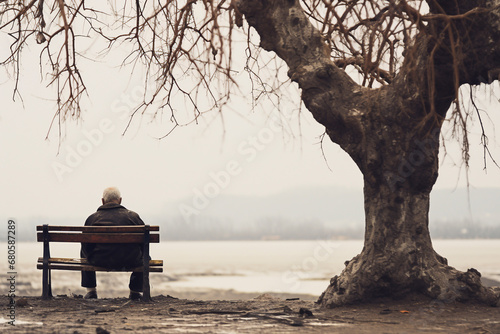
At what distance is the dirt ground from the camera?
692cm

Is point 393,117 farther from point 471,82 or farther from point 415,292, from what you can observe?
point 415,292

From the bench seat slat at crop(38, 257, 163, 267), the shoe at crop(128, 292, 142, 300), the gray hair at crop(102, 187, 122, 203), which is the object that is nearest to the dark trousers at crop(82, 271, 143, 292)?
the shoe at crop(128, 292, 142, 300)

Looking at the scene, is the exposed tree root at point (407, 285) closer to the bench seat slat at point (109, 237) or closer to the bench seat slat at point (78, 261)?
the bench seat slat at point (78, 261)

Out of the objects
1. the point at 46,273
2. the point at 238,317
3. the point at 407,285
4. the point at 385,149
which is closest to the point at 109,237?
the point at 46,273

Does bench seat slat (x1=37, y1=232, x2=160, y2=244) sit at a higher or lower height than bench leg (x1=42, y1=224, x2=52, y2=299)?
higher

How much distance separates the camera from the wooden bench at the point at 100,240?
920cm

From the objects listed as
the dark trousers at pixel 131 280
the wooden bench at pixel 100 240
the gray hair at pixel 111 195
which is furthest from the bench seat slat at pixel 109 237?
the gray hair at pixel 111 195

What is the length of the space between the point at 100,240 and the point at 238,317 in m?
2.39

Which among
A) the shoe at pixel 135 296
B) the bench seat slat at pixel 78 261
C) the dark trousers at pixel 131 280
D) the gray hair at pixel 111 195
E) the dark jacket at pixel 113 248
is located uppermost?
the gray hair at pixel 111 195

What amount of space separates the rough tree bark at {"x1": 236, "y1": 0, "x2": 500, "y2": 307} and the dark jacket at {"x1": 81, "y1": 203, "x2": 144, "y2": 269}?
2647mm

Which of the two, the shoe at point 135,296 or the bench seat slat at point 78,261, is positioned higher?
the bench seat slat at point 78,261

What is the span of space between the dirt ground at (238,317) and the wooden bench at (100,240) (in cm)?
40

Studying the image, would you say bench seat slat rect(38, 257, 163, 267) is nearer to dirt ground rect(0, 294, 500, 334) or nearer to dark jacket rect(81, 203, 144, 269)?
dark jacket rect(81, 203, 144, 269)

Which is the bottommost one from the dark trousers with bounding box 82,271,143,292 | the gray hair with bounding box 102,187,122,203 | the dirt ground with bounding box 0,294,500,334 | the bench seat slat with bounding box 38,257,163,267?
the dirt ground with bounding box 0,294,500,334
